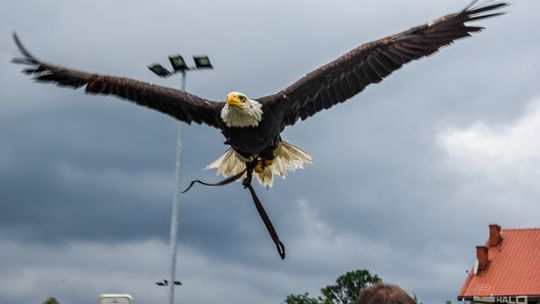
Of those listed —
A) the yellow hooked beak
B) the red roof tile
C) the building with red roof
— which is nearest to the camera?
the yellow hooked beak

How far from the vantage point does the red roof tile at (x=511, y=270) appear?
1574 inches

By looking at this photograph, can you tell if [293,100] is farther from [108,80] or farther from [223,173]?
[108,80]

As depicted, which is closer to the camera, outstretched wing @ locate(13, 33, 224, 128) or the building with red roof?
outstretched wing @ locate(13, 33, 224, 128)

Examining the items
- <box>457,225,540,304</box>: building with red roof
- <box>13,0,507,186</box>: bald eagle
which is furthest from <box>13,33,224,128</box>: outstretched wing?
<box>457,225,540,304</box>: building with red roof

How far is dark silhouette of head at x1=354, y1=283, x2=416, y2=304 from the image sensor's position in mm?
3330

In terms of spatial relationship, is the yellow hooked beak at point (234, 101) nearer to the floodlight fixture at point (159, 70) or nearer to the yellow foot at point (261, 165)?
the yellow foot at point (261, 165)

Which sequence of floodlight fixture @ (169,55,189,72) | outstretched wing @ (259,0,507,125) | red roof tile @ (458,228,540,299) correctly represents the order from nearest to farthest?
outstretched wing @ (259,0,507,125), floodlight fixture @ (169,55,189,72), red roof tile @ (458,228,540,299)

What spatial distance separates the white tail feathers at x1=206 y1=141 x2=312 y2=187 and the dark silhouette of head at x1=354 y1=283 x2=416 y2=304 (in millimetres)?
6454

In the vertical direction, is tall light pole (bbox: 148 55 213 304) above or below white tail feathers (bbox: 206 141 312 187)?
above

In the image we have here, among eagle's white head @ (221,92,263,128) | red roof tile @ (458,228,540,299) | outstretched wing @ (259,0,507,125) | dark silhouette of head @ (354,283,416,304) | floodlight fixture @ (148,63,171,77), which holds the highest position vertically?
red roof tile @ (458,228,540,299)

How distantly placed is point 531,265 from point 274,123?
110 feet

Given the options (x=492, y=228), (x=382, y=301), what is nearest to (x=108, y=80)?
(x=382, y=301)

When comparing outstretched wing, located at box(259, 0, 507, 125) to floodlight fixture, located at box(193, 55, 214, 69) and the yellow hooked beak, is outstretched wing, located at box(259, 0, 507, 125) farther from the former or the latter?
floodlight fixture, located at box(193, 55, 214, 69)

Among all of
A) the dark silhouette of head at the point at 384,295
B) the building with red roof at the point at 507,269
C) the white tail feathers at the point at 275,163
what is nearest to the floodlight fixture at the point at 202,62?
the white tail feathers at the point at 275,163
